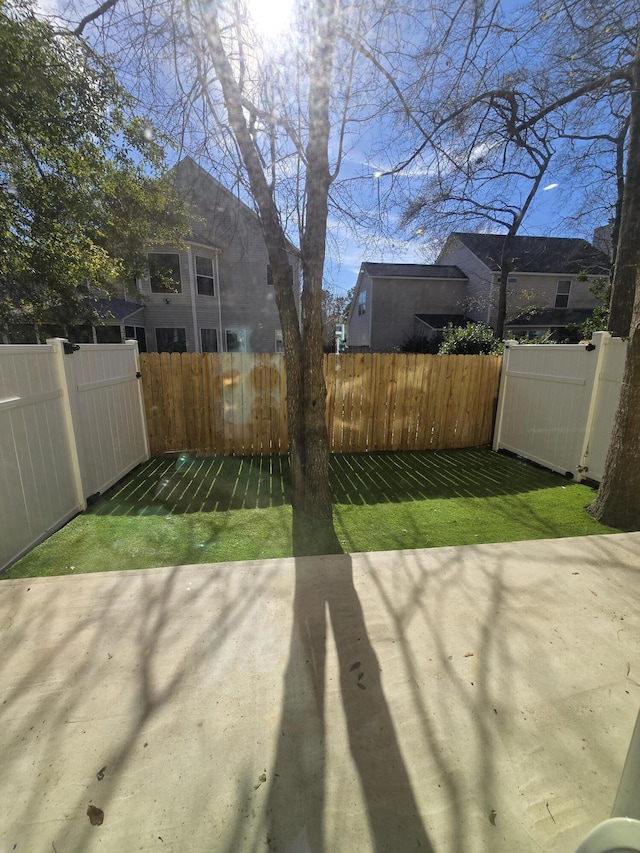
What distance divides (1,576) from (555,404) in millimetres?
6399

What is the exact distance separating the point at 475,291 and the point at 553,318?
391 centimetres

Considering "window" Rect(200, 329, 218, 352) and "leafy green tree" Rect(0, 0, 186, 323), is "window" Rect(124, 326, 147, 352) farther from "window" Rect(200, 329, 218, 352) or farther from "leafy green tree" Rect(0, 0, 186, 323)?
"leafy green tree" Rect(0, 0, 186, 323)

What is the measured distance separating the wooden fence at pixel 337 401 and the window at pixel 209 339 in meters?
9.12

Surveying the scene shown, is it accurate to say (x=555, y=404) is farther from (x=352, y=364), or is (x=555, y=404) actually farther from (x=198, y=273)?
(x=198, y=273)

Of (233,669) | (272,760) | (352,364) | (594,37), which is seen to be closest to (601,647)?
(272,760)

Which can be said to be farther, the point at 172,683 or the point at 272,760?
the point at 172,683

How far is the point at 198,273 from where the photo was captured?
13.8 m

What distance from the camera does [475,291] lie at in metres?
19.1

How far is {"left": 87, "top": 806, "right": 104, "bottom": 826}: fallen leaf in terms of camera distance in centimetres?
129

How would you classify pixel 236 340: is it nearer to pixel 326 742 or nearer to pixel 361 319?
pixel 361 319

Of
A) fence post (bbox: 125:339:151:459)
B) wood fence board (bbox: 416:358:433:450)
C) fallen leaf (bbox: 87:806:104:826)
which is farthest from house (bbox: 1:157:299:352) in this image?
fallen leaf (bbox: 87:806:104:826)

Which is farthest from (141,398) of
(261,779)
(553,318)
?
(553,318)

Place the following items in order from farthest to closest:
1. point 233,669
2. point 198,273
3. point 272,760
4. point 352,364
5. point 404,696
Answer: point 198,273 → point 352,364 → point 233,669 → point 404,696 → point 272,760

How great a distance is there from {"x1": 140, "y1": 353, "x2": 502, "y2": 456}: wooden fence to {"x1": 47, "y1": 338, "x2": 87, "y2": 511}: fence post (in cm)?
204
